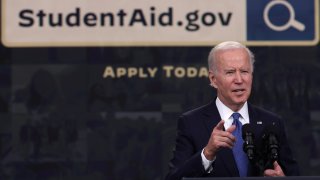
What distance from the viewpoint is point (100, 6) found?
483 cm

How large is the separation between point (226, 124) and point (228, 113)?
53 millimetres

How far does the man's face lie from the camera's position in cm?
323

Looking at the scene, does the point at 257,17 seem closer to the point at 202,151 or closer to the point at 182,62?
the point at 182,62

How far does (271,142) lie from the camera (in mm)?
2984

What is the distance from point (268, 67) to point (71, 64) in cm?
112

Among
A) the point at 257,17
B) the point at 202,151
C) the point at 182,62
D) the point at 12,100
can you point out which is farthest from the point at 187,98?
the point at 202,151

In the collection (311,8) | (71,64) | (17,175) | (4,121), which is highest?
(311,8)

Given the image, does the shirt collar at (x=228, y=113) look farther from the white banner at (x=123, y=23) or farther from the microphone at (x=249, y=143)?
the white banner at (x=123, y=23)

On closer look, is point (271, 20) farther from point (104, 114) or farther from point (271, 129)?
point (271, 129)

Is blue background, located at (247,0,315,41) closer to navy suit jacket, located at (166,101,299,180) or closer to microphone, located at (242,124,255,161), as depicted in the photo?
navy suit jacket, located at (166,101,299,180)

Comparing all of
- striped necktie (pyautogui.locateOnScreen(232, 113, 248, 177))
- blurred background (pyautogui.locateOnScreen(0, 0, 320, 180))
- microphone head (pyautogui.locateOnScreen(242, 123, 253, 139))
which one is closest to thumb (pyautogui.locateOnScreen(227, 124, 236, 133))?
microphone head (pyautogui.locateOnScreen(242, 123, 253, 139))

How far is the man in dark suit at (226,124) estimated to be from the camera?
3.16 metres

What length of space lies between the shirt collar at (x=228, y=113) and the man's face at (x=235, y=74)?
5 centimetres

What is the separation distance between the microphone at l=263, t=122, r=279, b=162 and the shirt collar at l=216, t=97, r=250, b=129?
0.77 ft
